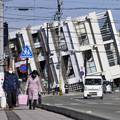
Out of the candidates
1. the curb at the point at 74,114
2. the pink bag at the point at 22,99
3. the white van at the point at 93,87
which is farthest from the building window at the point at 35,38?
the curb at the point at 74,114

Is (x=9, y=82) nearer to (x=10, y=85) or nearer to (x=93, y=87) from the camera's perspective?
(x=10, y=85)

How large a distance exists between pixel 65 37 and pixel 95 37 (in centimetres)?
481

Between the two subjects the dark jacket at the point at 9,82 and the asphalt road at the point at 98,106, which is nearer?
the asphalt road at the point at 98,106

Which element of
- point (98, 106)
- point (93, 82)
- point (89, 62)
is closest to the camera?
point (98, 106)

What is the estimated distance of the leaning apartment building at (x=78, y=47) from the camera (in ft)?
281

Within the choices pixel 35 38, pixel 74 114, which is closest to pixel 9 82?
pixel 74 114

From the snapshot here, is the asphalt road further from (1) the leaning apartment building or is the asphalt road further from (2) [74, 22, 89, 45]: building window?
(2) [74, 22, 89, 45]: building window

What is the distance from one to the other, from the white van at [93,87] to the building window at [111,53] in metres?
34.2

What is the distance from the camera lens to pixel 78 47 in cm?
8631

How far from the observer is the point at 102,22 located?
287 feet

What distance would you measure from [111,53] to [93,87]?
118 feet

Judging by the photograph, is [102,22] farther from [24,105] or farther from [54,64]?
[24,105]

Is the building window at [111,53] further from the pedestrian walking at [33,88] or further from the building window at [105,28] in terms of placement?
the pedestrian walking at [33,88]

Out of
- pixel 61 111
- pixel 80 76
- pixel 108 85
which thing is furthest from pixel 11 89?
pixel 80 76
